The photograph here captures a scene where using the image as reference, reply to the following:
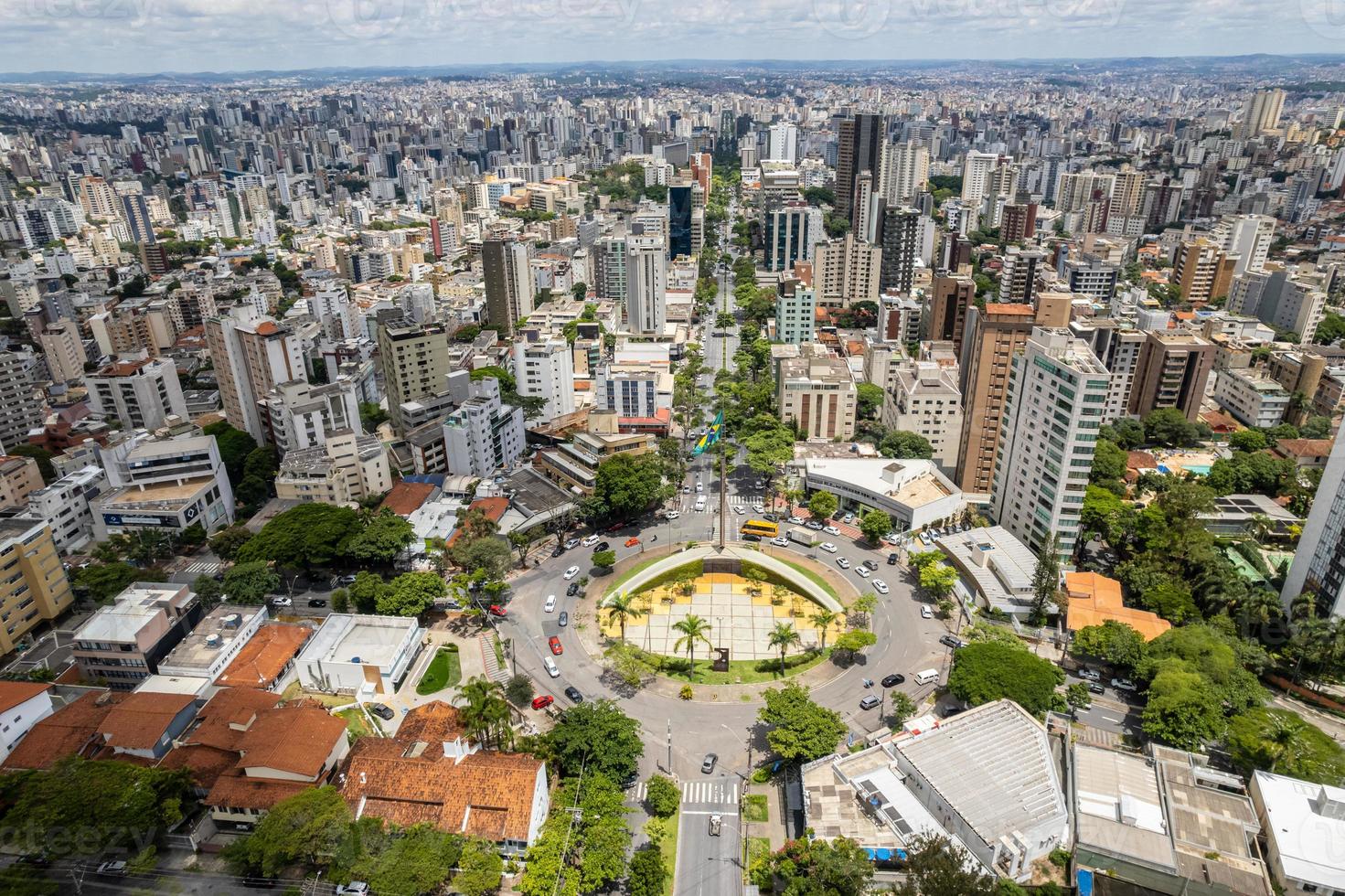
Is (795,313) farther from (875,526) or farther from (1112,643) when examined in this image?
(1112,643)

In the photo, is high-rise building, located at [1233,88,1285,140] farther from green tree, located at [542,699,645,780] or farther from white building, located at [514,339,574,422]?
green tree, located at [542,699,645,780]

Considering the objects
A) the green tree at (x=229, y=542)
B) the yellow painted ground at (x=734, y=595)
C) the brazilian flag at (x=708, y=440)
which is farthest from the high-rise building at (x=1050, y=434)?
the green tree at (x=229, y=542)

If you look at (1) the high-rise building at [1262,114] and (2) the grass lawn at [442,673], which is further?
(1) the high-rise building at [1262,114]

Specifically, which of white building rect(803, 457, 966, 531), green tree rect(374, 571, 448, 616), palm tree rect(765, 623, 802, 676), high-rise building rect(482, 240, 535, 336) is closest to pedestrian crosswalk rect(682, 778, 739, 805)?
palm tree rect(765, 623, 802, 676)

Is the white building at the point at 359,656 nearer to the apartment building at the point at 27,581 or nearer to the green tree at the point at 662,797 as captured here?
the green tree at the point at 662,797

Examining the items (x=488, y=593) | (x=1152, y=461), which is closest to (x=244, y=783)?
(x=488, y=593)

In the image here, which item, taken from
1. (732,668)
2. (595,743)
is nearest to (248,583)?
(595,743)

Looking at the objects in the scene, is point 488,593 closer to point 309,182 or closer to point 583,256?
point 583,256
